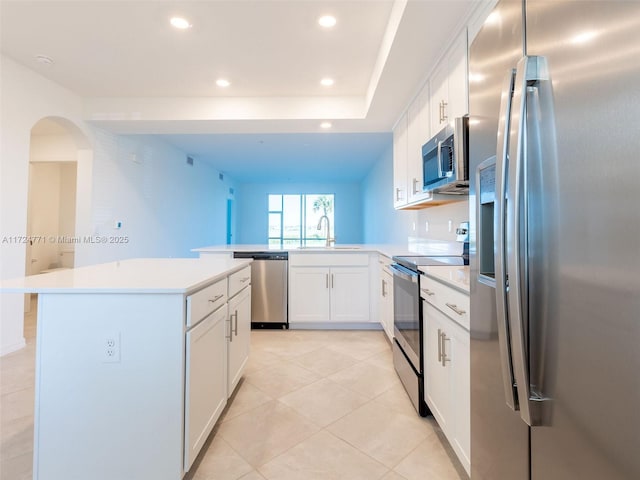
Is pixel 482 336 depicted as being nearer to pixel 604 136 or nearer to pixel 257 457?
pixel 604 136

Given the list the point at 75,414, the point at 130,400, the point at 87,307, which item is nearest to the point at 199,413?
the point at 130,400

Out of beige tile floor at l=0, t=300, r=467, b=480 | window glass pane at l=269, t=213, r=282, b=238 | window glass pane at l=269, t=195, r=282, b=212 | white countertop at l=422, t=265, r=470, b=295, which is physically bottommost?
beige tile floor at l=0, t=300, r=467, b=480

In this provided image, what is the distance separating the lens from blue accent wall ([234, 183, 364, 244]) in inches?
395

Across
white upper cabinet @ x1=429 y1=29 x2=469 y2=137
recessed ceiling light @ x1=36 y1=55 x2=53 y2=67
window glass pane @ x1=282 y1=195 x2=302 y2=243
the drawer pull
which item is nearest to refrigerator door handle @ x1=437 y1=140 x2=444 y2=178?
white upper cabinet @ x1=429 y1=29 x2=469 y2=137

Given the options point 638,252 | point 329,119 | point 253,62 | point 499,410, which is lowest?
point 499,410

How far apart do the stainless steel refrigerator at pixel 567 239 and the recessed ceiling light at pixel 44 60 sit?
3.79 metres

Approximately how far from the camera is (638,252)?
508 mm

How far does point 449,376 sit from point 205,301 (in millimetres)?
1247

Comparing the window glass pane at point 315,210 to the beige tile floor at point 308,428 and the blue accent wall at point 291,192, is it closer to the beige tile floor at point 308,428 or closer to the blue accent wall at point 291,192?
the blue accent wall at point 291,192

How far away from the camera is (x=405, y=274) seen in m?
2.13

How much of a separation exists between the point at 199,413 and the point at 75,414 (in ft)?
1.62

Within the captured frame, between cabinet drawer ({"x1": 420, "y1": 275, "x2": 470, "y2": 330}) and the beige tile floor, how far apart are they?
76 cm

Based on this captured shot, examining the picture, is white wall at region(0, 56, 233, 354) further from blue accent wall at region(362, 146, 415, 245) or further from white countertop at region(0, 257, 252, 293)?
blue accent wall at region(362, 146, 415, 245)

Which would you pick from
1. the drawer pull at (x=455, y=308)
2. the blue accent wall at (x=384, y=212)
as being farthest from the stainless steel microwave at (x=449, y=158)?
the blue accent wall at (x=384, y=212)
